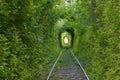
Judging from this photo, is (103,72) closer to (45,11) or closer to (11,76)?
(11,76)

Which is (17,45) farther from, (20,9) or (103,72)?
(103,72)

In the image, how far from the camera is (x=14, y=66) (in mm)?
8859

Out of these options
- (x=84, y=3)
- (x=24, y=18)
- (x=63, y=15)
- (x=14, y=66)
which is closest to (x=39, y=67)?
(x=24, y=18)

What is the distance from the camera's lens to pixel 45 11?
19.4m

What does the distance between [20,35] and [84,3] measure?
759cm

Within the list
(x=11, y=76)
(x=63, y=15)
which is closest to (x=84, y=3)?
(x=11, y=76)

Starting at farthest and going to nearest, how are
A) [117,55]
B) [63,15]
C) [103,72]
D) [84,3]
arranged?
[63,15] → [84,3] → [103,72] → [117,55]

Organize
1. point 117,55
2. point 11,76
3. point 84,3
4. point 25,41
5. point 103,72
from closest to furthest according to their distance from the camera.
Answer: point 11,76 < point 117,55 < point 103,72 < point 25,41 < point 84,3

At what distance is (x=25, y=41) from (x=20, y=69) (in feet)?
7.18

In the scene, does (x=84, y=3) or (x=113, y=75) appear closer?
(x=113, y=75)

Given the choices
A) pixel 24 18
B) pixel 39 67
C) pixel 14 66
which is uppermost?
pixel 24 18

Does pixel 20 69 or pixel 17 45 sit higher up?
pixel 17 45

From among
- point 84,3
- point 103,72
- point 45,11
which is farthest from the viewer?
point 45,11

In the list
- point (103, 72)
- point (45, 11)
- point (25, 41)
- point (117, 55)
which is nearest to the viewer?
point (117, 55)
